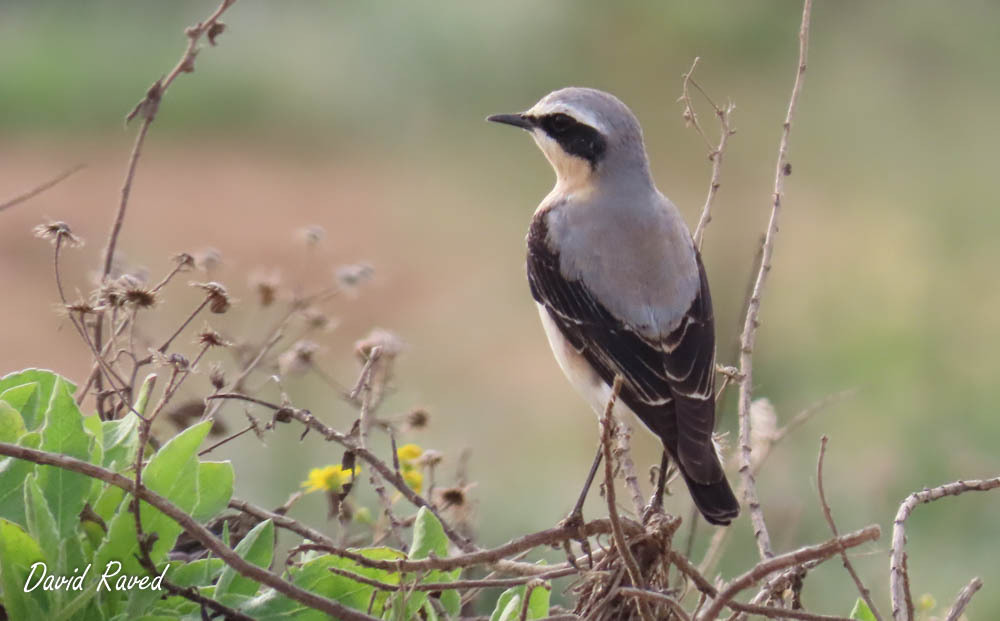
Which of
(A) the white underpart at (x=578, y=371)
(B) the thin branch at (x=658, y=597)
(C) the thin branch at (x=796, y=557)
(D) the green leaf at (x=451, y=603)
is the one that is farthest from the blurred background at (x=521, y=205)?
(C) the thin branch at (x=796, y=557)

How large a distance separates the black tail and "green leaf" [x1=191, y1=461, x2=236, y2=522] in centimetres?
110

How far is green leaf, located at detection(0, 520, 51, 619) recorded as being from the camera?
6.95ft

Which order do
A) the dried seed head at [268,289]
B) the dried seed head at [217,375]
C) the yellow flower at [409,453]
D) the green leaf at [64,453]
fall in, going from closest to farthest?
the green leaf at [64,453]
the dried seed head at [217,375]
the yellow flower at [409,453]
the dried seed head at [268,289]

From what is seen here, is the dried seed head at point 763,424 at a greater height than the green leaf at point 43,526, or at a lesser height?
greater

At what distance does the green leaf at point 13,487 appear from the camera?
2283 millimetres

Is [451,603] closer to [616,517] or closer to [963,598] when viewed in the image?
[616,517]

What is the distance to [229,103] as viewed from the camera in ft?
49.4

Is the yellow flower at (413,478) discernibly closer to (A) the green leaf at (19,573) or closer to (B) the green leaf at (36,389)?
(B) the green leaf at (36,389)

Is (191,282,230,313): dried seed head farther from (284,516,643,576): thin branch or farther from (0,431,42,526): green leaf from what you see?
(284,516,643,576): thin branch

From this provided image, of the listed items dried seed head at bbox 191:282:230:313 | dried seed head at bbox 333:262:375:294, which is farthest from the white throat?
dried seed head at bbox 191:282:230:313

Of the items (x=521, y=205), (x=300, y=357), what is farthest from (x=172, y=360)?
(x=521, y=205)

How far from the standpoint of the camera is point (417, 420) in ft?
10.0

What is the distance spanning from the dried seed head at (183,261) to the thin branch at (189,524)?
0.74m

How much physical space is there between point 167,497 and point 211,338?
0.35 metres
